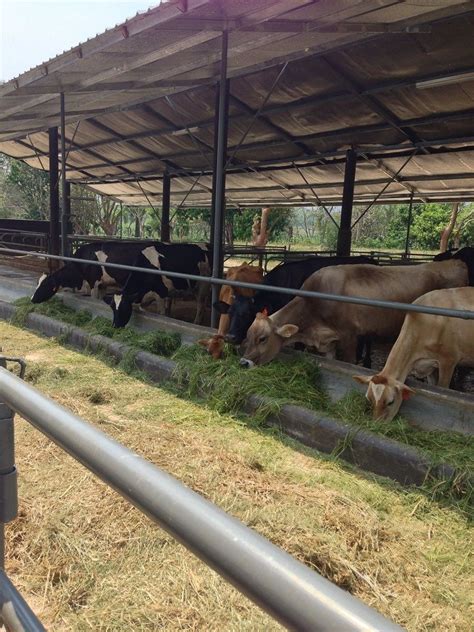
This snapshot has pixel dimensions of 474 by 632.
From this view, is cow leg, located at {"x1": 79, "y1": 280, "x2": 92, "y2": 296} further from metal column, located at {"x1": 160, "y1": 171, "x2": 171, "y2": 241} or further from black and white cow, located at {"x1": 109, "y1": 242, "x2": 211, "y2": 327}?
metal column, located at {"x1": 160, "y1": 171, "x2": 171, "y2": 241}

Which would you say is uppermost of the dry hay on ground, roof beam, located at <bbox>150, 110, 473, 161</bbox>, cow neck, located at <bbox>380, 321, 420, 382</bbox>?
roof beam, located at <bbox>150, 110, 473, 161</bbox>

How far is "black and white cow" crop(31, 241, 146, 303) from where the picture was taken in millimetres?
8586

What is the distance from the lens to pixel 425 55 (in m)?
5.27

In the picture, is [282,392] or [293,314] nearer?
[282,392]

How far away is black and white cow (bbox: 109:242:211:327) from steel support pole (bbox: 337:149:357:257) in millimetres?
3035

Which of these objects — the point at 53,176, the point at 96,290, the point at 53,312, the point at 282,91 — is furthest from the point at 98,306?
the point at 53,176

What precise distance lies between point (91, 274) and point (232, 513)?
7.13 m

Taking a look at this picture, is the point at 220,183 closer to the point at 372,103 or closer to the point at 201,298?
the point at 372,103

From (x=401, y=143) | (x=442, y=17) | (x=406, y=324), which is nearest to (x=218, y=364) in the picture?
(x=406, y=324)

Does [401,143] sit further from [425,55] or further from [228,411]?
[228,411]

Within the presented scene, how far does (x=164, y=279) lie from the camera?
8633mm

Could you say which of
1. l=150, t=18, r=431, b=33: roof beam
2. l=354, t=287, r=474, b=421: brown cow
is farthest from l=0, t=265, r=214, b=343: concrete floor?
l=150, t=18, r=431, b=33: roof beam

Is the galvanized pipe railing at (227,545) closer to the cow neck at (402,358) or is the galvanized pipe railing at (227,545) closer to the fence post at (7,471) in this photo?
the fence post at (7,471)

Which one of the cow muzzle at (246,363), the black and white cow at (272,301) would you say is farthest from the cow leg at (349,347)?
the cow muzzle at (246,363)
